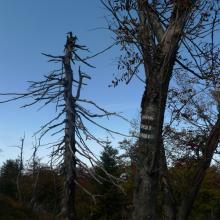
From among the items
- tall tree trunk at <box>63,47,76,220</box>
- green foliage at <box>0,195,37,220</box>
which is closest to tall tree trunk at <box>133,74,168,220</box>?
tall tree trunk at <box>63,47,76,220</box>

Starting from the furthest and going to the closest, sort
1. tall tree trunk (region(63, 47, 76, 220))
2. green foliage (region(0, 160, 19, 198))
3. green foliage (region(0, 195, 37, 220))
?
1. green foliage (region(0, 160, 19, 198))
2. green foliage (region(0, 195, 37, 220))
3. tall tree trunk (region(63, 47, 76, 220))

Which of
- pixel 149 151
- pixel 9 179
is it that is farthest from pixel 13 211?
pixel 9 179

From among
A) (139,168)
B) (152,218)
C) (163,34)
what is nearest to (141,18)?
(163,34)

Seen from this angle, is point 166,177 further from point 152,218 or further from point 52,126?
point 152,218

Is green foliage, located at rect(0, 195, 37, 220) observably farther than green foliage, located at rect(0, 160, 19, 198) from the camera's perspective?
No

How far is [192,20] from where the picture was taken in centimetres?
680

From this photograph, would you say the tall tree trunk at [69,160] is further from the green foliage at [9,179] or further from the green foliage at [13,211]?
the green foliage at [9,179]

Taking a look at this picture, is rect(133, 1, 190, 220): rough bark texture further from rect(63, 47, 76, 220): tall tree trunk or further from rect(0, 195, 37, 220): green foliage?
rect(0, 195, 37, 220): green foliage

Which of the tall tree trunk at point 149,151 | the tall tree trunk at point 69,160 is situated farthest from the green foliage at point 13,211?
the tall tree trunk at point 149,151

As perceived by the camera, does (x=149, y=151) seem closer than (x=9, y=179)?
Yes

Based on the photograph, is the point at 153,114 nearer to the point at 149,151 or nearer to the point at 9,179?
the point at 149,151

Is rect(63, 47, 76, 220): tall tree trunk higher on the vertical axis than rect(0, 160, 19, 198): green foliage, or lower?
lower

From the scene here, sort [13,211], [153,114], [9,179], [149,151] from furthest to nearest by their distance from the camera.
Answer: [9,179] → [13,211] → [153,114] → [149,151]

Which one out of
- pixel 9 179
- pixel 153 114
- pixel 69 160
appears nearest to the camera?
pixel 153 114
